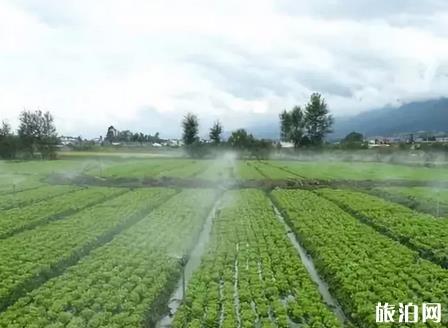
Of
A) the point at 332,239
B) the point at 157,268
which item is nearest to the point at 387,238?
the point at 332,239

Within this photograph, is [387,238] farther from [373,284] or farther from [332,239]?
[373,284]

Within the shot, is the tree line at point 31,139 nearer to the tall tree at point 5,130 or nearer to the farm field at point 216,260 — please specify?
→ the tall tree at point 5,130

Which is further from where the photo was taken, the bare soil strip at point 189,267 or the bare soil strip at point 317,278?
the bare soil strip at point 317,278

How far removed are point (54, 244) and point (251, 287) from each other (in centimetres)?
1062

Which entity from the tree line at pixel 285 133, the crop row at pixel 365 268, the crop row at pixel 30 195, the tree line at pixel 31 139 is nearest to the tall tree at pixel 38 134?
the tree line at pixel 31 139

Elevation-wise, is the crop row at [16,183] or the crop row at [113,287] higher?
the crop row at [16,183]

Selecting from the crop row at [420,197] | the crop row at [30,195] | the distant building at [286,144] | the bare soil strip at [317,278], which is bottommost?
the bare soil strip at [317,278]

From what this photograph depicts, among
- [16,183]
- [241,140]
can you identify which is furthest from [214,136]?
[16,183]

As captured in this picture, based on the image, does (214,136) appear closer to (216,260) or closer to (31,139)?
(31,139)

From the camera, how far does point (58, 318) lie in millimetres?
15039

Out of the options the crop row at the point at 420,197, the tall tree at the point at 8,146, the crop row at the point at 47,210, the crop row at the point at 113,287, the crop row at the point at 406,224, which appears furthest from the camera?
the tall tree at the point at 8,146

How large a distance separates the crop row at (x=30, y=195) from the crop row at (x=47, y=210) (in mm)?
1060

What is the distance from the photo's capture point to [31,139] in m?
113

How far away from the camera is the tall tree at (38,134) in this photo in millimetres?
108250
